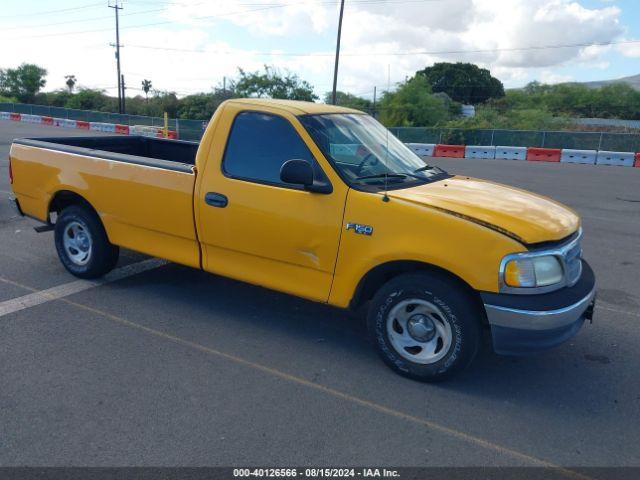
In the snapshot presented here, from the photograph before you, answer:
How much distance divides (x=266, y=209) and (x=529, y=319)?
2064mm

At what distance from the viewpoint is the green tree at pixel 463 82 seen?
80812mm

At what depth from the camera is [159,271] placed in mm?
6227

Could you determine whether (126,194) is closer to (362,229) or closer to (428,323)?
(362,229)

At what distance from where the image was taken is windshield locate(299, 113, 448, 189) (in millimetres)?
4262

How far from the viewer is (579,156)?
22.6 meters

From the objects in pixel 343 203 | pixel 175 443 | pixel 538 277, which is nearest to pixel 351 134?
pixel 343 203

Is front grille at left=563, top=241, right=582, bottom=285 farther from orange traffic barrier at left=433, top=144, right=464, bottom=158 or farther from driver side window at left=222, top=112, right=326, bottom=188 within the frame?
orange traffic barrier at left=433, top=144, right=464, bottom=158

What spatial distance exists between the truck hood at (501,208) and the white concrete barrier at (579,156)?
2009 cm

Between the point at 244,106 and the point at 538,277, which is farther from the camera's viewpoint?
the point at 244,106

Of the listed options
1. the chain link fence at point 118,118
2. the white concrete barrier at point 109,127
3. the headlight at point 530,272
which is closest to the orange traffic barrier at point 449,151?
the chain link fence at point 118,118

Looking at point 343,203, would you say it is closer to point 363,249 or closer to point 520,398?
point 363,249

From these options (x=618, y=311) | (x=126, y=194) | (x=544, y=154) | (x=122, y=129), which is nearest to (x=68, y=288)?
(x=126, y=194)

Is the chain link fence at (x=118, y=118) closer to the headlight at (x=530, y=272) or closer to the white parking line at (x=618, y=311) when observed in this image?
the white parking line at (x=618, y=311)

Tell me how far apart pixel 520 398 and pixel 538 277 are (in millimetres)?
874
